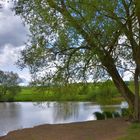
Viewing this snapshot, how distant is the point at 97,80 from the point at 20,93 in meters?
81.5

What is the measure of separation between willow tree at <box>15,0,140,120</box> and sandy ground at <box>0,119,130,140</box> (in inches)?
100

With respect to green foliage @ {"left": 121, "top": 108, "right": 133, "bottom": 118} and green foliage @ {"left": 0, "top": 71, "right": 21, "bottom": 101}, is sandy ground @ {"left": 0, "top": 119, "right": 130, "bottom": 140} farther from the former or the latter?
green foliage @ {"left": 0, "top": 71, "right": 21, "bottom": 101}

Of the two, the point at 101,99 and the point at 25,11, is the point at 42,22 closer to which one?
the point at 25,11

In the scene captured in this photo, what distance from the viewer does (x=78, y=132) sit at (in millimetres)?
18266

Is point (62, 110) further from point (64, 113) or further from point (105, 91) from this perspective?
point (105, 91)

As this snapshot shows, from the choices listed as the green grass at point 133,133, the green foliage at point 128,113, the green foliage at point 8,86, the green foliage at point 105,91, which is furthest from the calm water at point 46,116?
the green foliage at point 8,86

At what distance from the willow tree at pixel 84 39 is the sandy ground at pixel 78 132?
8.35 feet

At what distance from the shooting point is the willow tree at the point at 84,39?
18484 millimetres

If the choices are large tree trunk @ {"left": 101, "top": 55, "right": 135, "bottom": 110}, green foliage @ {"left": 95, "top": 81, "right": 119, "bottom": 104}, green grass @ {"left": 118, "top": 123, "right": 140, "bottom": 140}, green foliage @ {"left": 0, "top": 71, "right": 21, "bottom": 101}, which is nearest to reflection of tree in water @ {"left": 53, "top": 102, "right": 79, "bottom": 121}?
green foliage @ {"left": 95, "top": 81, "right": 119, "bottom": 104}

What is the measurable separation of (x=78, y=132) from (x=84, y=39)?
463 centimetres

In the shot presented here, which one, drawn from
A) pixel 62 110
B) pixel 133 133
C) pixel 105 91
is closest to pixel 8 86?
pixel 62 110

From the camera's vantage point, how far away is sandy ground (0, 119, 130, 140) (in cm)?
1680

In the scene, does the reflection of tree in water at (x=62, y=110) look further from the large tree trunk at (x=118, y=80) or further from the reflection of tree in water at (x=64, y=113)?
the large tree trunk at (x=118, y=80)

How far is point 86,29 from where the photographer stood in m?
18.7
